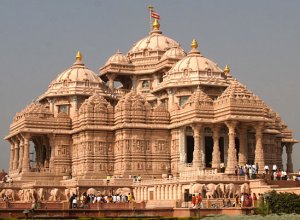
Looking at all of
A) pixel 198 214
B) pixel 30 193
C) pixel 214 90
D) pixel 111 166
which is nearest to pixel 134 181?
pixel 111 166

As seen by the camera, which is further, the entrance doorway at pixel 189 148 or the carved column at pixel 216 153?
the entrance doorway at pixel 189 148

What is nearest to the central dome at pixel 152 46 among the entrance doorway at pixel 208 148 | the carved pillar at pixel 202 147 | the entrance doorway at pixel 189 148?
the entrance doorway at pixel 189 148

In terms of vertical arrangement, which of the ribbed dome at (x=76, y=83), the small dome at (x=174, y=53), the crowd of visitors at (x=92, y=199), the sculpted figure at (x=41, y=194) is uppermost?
the small dome at (x=174, y=53)

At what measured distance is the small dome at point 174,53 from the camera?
83625 millimetres

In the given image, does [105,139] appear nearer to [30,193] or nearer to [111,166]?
[111,166]

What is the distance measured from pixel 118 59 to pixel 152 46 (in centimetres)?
501

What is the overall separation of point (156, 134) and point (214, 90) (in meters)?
8.94

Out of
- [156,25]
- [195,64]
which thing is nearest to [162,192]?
[195,64]

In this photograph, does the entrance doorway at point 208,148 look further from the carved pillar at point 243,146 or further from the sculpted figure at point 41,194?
the sculpted figure at point 41,194

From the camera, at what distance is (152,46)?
294 ft

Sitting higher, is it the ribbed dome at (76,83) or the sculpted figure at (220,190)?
the ribbed dome at (76,83)

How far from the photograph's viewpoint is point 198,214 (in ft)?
157

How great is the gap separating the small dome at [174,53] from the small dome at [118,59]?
18.5 feet

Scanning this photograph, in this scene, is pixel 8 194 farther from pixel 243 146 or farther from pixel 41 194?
pixel 243 146
